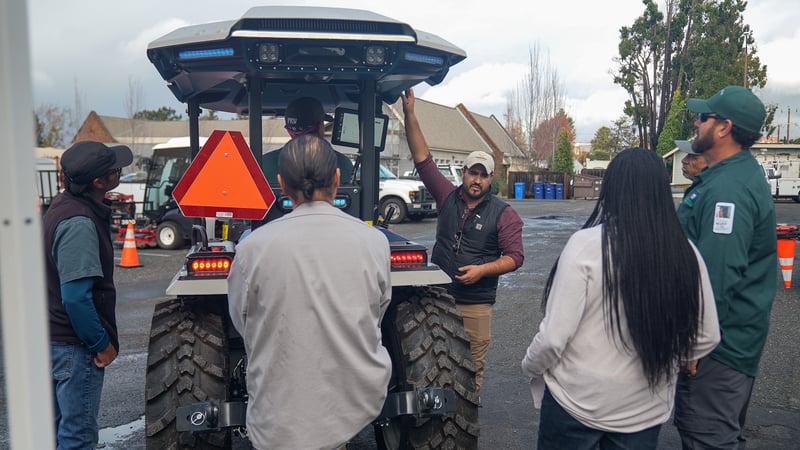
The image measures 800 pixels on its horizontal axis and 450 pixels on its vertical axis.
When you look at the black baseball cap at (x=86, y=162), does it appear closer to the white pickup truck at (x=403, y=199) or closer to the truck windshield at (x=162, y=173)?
the truck windshield at (x=162, y=173)

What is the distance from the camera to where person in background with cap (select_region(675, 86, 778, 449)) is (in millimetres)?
3027

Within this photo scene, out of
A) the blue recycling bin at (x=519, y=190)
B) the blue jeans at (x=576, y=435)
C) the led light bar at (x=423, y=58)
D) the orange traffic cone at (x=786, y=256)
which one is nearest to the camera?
the blue jeans at (x=576, y=435)

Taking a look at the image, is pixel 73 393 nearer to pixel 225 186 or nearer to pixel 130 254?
pixel 225 186

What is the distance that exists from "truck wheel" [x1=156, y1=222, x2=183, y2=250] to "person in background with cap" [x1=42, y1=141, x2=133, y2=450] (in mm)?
12586

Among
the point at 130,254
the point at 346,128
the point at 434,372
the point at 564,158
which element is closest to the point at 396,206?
the point at 130,254

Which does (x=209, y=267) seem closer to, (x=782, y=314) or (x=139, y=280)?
(x=782, y=314)

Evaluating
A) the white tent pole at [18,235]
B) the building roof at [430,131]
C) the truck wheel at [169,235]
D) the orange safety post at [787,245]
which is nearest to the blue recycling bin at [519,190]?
the building roof at [430,131]

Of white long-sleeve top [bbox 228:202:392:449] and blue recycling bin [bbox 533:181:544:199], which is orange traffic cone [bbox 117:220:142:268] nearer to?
white long-sleeve top [bbox 228:202:392:449]

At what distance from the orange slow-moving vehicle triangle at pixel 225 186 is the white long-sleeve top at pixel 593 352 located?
5.93ft

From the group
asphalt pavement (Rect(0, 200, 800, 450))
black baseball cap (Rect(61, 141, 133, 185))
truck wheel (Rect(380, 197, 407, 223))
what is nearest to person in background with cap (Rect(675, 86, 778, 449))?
asphalt pavement (Rect(0, 200, 800, 450))

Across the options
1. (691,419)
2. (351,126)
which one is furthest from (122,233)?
(691,419)

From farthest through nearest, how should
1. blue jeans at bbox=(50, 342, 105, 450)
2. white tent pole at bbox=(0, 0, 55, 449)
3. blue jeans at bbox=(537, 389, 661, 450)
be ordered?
blue jeans at bbox=(50, 342, 105, 450) < blue jeans at bbox=(537, 389, 661, 450) < white tent pole at bbox=(0, 0, 55, 449)

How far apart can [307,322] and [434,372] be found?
1.39 metres

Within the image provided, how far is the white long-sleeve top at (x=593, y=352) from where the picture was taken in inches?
101
